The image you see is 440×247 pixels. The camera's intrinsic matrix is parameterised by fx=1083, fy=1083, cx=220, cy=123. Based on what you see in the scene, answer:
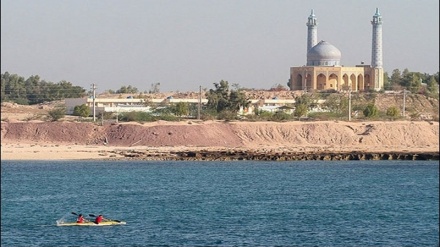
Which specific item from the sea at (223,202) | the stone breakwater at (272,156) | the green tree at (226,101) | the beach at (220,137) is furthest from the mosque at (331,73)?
the sea at (223,202)

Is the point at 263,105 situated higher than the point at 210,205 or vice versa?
the point at 263,105

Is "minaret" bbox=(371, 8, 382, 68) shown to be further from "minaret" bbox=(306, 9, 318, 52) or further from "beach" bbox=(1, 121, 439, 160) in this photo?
"beach" bbox=(1, 121, 439, 160)

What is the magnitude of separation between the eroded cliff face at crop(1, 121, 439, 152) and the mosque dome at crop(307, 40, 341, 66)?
1460 inches

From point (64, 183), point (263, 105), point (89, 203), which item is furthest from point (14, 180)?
point (263, 105)

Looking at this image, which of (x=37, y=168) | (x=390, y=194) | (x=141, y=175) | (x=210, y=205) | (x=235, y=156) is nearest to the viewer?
(x=210, y=205)

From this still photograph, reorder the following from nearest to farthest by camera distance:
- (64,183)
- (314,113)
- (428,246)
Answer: (428,246) → (64,183) → (314,113)

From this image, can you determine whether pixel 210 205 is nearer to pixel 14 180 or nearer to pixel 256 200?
pixel 256 200

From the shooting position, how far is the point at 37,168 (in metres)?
76.2

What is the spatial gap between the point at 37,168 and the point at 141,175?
944 centimetres

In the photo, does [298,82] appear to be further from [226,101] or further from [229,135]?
[229,135]

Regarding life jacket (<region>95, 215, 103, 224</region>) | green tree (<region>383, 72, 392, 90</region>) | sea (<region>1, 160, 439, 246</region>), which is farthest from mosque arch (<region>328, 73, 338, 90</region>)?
life jacket (<region>95, 215, 103, 224</region>)

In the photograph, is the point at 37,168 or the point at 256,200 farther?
the point at 37,168

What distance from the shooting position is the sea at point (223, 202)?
40.9 metres

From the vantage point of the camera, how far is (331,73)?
136625mm
